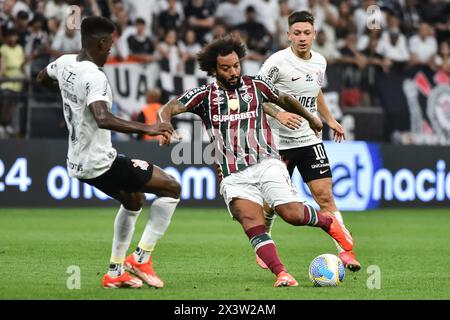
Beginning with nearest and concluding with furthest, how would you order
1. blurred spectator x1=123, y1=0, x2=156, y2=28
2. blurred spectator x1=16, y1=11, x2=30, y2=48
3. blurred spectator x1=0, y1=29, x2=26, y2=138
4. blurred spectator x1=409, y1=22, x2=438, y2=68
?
blurred spectator x1=0, y1=29, x2=26, y2=138, blurred spectator x1=16, y1=11, x2=30, y2=48, blurred spectator x1=123, y1=0, x2=156, y2=28, blurred spectator x1=409, y1=22, x2=438, y2=68

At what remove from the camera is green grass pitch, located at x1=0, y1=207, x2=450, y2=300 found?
8516 millimetres

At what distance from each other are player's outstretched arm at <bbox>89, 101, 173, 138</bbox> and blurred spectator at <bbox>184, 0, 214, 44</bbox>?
12.1m

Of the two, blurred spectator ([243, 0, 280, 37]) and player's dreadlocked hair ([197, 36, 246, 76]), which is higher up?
blurred spectator ([243, 0, 280, 37])

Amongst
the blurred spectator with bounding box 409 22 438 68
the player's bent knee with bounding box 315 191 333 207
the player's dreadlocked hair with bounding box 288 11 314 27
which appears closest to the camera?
the player's dreadlocked hair with bounding box 288 11 314 27

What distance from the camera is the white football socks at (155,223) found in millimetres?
8945

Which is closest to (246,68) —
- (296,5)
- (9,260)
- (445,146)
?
(296,5)

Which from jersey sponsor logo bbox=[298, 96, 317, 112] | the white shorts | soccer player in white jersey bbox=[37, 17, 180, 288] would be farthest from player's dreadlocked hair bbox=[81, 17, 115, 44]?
jersey sponsor logo bbox=[298, 96, 317, 112]

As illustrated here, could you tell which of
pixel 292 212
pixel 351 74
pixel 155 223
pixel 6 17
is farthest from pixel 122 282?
pixel 351 74

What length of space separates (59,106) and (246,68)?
12.1 ft

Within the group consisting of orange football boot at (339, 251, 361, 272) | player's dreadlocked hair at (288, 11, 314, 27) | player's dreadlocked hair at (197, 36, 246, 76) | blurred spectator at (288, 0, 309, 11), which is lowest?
orange football boot at (339, 251, 361, 272)

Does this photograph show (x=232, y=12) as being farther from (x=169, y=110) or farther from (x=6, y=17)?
(x=169, y=110)

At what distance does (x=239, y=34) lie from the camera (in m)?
19.0

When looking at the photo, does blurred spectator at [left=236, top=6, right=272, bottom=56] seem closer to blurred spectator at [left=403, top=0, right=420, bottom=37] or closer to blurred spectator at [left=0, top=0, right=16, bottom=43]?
blurred spectator at [left=403, top=0, right=420, bottom=37]

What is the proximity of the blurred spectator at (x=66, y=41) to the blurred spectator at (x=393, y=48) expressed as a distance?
20.6 feet
